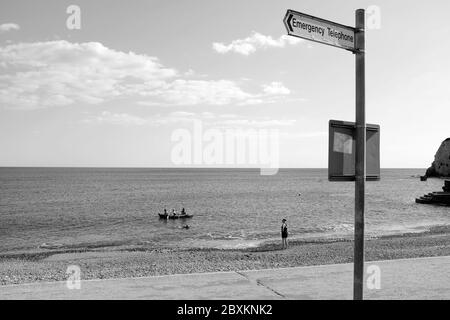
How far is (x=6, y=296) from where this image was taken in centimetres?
866

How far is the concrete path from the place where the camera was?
8.71 m

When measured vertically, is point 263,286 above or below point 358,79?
below

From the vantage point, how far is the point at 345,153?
16.8 feet

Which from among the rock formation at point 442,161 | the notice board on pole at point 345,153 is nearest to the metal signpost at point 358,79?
the notice board on pole at point 345,153

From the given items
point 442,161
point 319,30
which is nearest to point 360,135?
point 319,30

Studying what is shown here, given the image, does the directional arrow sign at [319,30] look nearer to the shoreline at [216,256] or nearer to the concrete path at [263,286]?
the concrete path at [263,286]

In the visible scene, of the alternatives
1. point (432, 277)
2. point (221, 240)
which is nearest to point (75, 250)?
point (221, 240)

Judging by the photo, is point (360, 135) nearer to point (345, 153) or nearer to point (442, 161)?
point (345, 153)

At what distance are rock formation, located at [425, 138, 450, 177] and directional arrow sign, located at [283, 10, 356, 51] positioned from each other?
174445mm

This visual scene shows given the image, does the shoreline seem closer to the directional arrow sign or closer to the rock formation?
the directional arrow sign

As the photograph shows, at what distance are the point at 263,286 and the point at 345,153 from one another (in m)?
5.32

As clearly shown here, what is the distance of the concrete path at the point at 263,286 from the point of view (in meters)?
8.71
